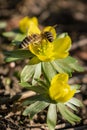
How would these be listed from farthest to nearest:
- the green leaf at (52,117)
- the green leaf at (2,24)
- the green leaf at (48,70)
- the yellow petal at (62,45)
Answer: the green leaf at (2,24)
the yellow petal at (62,45)
the green leaf at (48,70)
the green leaf at (52,117)

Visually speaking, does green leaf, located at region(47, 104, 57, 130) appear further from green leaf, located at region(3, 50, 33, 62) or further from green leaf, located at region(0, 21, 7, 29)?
green leaf, located at region(0, 21, 7, 29)

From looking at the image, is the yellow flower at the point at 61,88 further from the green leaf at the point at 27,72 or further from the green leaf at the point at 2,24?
the green leaf at the point at 2,24

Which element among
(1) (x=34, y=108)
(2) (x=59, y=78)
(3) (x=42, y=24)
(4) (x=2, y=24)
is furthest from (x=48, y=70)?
(3) (x=42, y=24)

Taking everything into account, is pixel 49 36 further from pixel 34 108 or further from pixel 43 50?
pixel 34 108

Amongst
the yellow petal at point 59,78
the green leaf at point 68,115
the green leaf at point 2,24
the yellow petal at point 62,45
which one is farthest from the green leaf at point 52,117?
the green leaf at point 2,24

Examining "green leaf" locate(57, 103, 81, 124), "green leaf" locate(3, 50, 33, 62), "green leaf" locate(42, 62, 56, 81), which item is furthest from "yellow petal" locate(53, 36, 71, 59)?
"green leaf" locate(57, 103, 81, 124)
